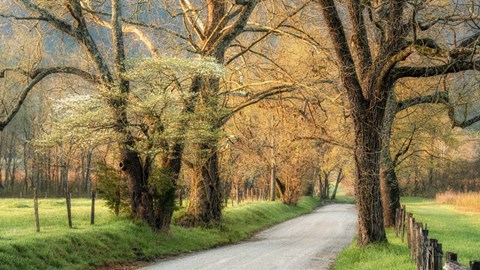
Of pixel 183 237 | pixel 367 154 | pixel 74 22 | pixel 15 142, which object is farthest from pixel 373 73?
pixel 15 142

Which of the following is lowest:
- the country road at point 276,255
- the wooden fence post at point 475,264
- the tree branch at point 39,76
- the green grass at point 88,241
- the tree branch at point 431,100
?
the country road at point 276,255

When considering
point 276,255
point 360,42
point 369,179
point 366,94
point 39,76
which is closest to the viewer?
point 369,179

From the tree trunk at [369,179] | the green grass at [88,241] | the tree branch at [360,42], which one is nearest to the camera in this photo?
the green grass at [88,241]

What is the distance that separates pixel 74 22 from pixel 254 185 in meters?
50.9

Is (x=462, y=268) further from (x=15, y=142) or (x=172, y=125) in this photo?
(x=15, y=142)

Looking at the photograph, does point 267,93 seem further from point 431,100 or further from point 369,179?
point 369,179

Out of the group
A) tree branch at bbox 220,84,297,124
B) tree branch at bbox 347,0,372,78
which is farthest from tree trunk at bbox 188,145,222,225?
tree branch at bbox 347,0,372,78

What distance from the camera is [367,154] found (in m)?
16.8

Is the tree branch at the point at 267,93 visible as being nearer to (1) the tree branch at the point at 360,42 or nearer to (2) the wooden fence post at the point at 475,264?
(1) the tree branch at the point at 360,42

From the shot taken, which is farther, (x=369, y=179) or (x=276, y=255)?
(x=276, y=255)

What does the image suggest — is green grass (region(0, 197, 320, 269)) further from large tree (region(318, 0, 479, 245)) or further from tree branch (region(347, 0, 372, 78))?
tree branch (region(347, 0, 372, 78))

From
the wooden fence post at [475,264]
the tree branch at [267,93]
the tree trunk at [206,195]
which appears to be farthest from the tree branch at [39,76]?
the wooden fence post at [475,264]

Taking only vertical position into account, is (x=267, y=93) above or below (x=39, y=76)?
above

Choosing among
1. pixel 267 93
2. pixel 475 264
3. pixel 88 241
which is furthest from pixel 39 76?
pixel 475 264
